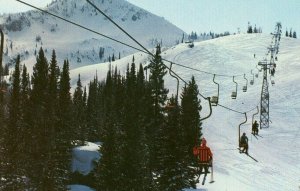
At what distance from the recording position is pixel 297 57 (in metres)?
118

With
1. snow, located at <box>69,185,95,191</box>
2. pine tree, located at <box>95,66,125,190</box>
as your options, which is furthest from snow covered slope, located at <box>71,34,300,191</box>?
snow, located at <box>69,185,95,191</box>

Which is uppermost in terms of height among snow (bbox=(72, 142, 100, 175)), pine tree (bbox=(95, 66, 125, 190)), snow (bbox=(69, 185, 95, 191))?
pine tree (bbox=(95, 66, 125, 190))

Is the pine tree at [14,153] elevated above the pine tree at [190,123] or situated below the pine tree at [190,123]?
below

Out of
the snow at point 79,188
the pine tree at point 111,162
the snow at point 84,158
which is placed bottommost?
the snow at point 79,188

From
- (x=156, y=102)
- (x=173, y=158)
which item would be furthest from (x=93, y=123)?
(x=173, y=158)

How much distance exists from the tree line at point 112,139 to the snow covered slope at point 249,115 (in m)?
4.97

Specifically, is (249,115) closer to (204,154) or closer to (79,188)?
(79,188)

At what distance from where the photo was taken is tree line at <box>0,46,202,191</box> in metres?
40.9

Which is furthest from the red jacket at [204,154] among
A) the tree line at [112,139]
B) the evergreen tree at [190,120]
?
the evergreen tree at [190,120]

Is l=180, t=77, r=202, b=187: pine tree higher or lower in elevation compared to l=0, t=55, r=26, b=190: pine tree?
higher

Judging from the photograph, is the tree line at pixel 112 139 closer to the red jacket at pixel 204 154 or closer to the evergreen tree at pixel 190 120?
the evergreen tree at pixel 190 120

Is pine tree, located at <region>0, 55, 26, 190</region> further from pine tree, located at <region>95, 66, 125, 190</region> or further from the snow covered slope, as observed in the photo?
the snow covered slope

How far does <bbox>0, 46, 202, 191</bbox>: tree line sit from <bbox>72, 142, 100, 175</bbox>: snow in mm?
1529

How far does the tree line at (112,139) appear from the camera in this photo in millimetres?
40906
